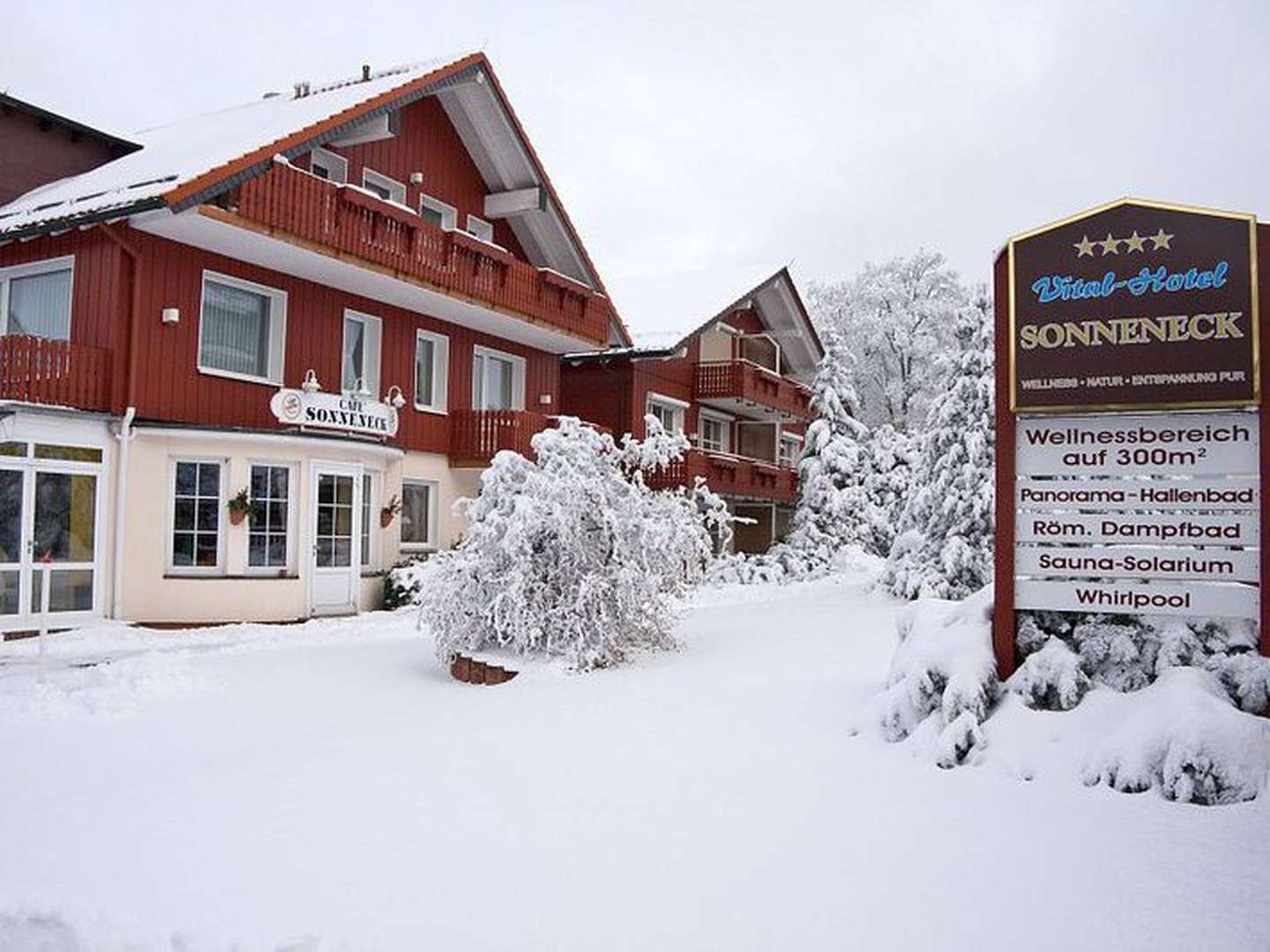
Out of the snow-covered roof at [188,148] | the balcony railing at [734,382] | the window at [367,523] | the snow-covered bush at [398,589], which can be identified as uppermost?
the snow-covered roof at [188,148]

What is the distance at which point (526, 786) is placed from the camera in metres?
6.23

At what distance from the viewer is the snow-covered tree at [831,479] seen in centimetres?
2853

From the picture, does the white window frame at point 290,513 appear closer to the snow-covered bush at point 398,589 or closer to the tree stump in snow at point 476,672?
the snow-covered bush at point 398,589

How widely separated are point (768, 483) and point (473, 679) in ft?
69.3

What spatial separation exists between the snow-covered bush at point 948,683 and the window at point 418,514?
14310 millimetres

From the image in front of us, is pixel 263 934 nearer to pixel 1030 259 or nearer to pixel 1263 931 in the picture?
pixel 1263 931

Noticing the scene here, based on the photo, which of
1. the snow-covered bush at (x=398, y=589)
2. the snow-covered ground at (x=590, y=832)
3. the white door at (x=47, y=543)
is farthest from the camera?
the snow-covered bush at (x=398, y=589)

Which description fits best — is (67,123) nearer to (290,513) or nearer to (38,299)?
(38,299)

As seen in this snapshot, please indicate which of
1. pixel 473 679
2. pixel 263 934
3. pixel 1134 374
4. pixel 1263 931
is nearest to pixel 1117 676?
pixel 1134 374

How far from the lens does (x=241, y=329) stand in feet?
56.5

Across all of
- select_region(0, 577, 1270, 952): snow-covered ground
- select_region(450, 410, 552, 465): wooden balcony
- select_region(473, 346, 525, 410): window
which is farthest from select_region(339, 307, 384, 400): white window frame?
select_region(0, 577, 1270, 952): snow-covered ground

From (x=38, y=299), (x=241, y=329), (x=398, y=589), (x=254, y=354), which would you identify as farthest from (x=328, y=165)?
(x=398, y=589)

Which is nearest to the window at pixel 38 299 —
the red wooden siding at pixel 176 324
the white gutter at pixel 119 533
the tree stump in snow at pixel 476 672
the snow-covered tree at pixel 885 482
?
the red wooden siding at pixel 176 324

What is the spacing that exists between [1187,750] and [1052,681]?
3.54ft
